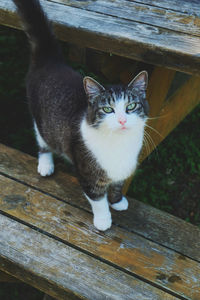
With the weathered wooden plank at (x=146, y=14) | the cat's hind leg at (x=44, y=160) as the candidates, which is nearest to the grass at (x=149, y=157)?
the cat's hind leg at (x=44, y=160)

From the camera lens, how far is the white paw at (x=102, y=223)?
144cm

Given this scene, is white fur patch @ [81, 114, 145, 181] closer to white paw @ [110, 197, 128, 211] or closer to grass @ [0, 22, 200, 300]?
white paw @ [110, 197, 128, 211]

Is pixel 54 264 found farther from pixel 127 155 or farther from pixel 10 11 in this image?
pixel 10 11

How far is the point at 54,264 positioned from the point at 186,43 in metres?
1.01

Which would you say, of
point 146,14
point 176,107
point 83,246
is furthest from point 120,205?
point 146,14

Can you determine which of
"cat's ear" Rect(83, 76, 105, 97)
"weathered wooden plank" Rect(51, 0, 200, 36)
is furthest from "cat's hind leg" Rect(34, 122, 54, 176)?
"weathered wooden plank" Rect(51, 0, 200, 36)

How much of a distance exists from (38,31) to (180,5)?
0.70m

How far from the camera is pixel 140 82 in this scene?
1.39m

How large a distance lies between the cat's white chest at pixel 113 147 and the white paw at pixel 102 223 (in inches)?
7.3

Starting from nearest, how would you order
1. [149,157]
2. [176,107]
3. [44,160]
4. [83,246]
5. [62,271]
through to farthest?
[62,271] → [83,246] → [44,160] → [176,107] → [149,157]

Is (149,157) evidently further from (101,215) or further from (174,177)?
(101,215)

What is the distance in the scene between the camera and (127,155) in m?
1.46

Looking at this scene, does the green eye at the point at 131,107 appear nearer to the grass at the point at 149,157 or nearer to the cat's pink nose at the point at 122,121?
the cat's pink nose at the point at 122,121

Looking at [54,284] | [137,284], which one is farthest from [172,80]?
[54,284]
